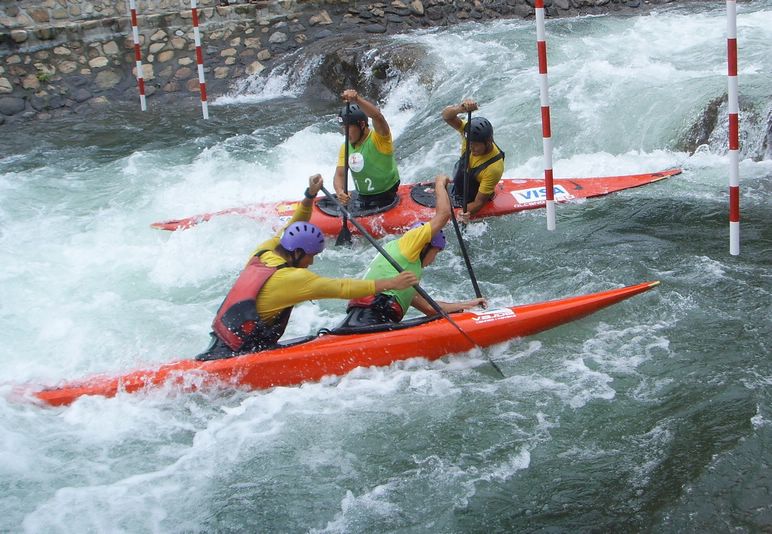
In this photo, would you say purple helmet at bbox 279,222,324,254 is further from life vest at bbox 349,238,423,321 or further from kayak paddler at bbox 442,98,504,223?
kayak paddler at bbox 442,98,504,223

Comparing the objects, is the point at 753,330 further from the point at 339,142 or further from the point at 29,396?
the point at 339,142

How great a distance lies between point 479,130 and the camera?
6316 millimetres

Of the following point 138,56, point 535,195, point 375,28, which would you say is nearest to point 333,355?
point 535,195

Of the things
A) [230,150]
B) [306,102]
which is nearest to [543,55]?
[230,150]

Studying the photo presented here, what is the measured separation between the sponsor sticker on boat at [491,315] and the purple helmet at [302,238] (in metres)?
1.05

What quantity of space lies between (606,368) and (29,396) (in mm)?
2987

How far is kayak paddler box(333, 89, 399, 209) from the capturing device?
6328 mm

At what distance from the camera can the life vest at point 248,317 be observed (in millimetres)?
4352

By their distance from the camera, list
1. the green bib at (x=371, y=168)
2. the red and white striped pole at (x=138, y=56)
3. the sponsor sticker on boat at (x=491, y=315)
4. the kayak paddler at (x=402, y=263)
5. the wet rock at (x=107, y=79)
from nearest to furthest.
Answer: the kayak paddler at (x=402, y=263)
the sponsor sticker on boat at (x=491, y=315)
the green bib at (x=371, y=168)
the red and white striped pole at (x=138, y=56)
the wet rock at (x=107, y=79)

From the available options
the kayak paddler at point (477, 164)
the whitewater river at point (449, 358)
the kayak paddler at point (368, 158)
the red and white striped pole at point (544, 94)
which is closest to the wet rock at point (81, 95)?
the whitewater river at point (449, 358)

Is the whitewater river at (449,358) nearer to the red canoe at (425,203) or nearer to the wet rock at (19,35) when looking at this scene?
the red canoe at (425,203)

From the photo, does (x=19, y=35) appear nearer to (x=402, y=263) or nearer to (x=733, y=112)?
(x=402, y=263)

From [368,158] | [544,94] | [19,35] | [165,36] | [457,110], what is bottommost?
[368,158]

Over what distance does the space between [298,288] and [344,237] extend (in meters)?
2.18
